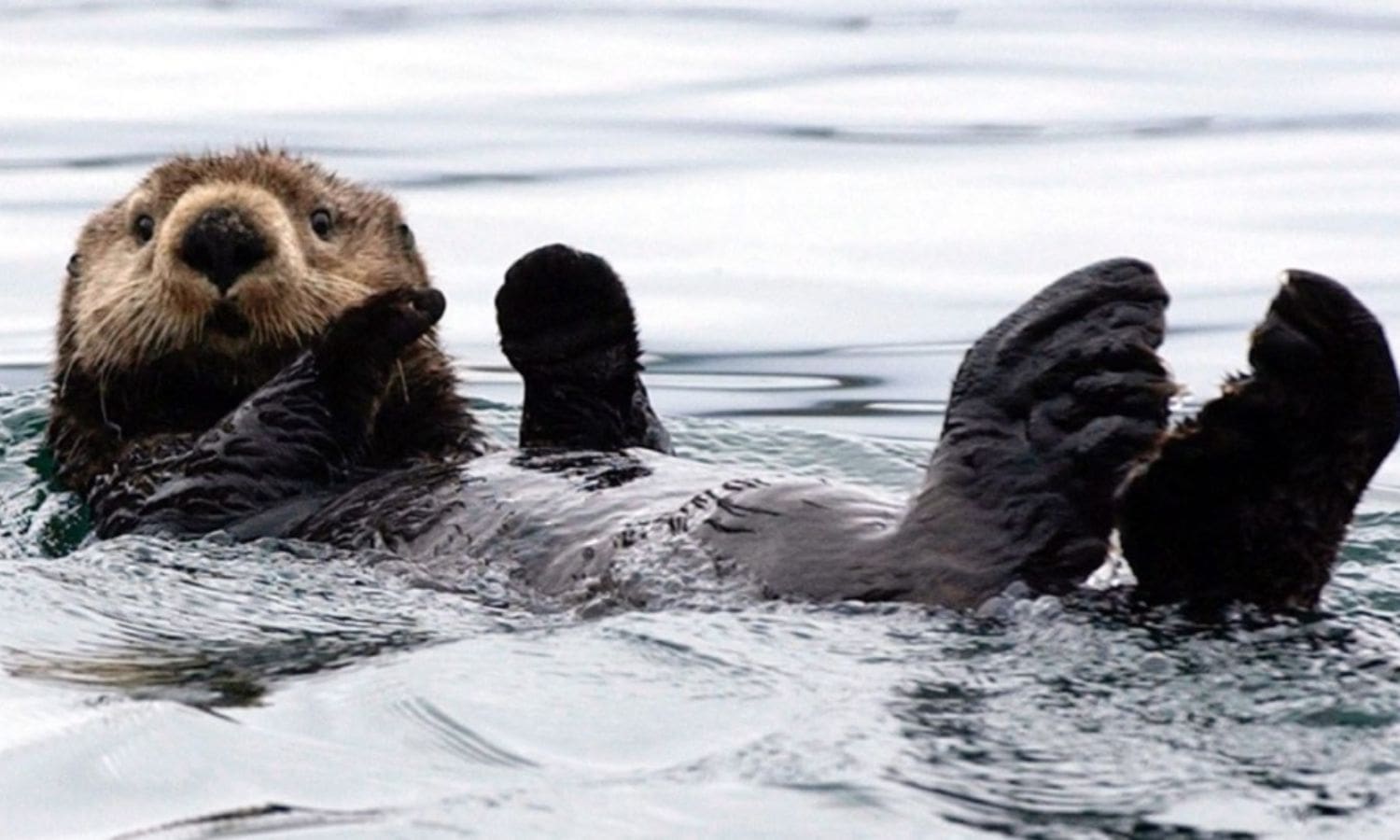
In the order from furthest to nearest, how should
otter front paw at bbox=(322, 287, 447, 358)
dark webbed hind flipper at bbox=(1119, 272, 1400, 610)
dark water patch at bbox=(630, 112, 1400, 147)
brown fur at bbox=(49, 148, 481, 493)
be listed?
dark water patch at bbox=(630, 112, 1400, 147) < brown fur at bbox=(49, 148, 481, 493) < otter front paw at bbox=(322, 287, 447, 358) < dark webbed hind flipper at bbox=(1119, 272, 1400, 610)

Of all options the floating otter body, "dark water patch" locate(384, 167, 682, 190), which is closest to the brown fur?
the floating otter body

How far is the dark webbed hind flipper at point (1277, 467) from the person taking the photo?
4.05m

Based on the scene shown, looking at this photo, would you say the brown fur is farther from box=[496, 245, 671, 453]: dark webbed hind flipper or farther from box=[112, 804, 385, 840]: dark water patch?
box=[112, 804, 385, 840]: dark water patch

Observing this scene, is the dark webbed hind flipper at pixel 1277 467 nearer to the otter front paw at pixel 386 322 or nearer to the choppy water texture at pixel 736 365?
the choppy water texture at pixel 736 365

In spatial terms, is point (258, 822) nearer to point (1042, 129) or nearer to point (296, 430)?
point (296, 430)

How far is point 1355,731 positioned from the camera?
12.3ft

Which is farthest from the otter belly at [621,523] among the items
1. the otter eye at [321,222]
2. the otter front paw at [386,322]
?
the otter eye at [321,222]

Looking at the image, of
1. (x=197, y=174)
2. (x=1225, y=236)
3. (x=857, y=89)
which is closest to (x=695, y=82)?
(x=857, y=89)

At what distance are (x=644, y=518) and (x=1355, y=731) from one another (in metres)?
1.59

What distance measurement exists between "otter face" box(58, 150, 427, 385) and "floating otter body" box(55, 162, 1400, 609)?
27 centimetres

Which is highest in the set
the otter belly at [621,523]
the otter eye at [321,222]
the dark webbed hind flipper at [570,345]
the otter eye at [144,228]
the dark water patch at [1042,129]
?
the dark water patch at [1042,129]

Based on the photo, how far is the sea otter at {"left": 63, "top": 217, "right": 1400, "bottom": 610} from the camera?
4113mm

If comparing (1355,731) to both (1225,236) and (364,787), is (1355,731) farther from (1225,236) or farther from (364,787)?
(1225,236)

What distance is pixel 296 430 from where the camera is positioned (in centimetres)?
562
